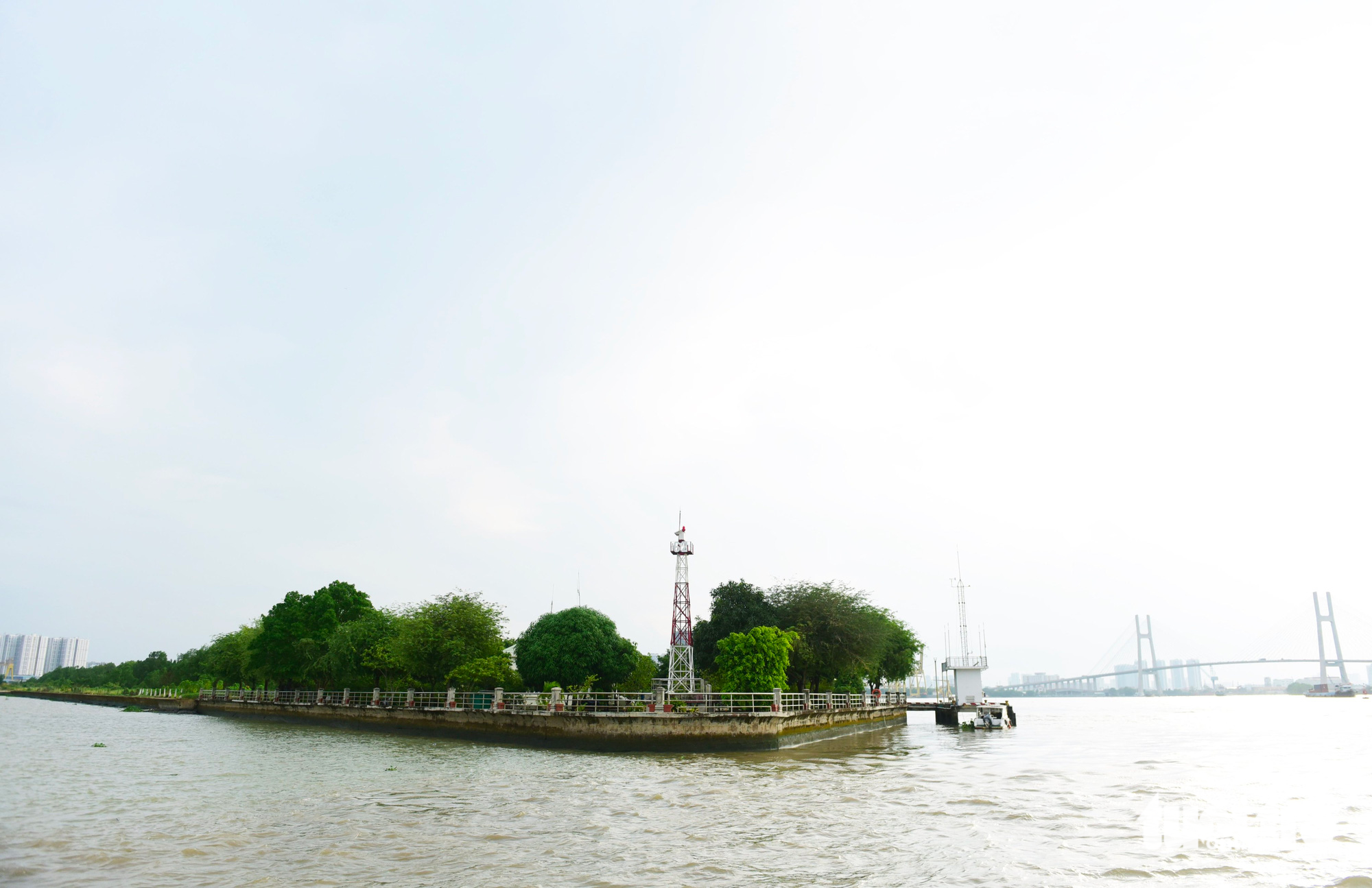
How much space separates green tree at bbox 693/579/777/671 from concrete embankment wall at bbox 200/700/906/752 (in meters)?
9.90

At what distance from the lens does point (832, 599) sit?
57.2 m

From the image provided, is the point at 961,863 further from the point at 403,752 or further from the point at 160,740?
the point at 160,740

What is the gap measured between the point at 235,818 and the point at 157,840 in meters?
2.29

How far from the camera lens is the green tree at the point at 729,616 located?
56.8 metres

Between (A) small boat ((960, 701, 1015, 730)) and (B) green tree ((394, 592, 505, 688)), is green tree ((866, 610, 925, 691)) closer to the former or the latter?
(A) small boat ((960, 701, 1015, 730))

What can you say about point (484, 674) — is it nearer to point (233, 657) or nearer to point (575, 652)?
point (575, 652)

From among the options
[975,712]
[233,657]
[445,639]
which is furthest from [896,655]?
[233,657]

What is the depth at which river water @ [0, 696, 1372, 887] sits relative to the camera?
38.3 ft

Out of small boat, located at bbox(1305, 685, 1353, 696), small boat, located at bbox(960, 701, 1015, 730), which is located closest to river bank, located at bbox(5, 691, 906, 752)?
small boat, located at bbox(960, 701, 1015, 730)

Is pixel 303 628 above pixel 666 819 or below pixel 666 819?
above

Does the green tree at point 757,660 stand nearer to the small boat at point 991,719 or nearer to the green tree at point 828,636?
the green tree at point 828,636

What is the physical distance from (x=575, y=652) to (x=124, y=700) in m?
72.9

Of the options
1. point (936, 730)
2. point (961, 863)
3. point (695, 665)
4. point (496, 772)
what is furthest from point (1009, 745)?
point (961, 863)

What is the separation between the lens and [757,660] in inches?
1688
